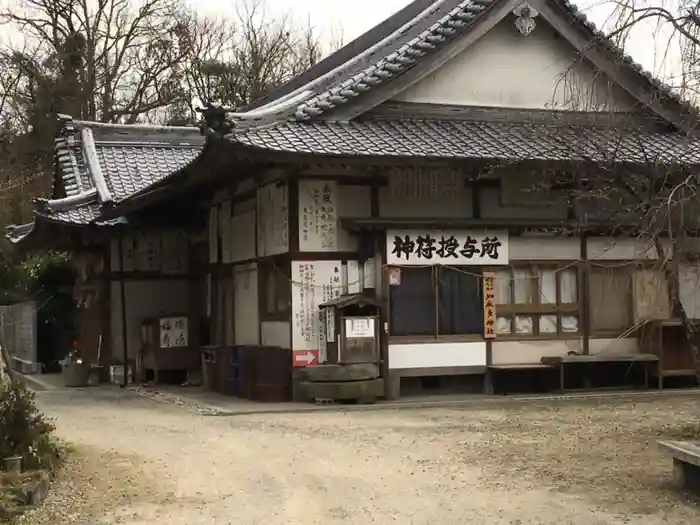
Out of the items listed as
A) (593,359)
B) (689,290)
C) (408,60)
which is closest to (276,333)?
(408,60)

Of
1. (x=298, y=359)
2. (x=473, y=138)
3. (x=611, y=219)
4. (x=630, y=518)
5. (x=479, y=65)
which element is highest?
(x=479, y=65)

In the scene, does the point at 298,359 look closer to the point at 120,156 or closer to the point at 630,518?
the point at 630,518

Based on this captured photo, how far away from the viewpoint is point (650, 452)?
9766 millimetres

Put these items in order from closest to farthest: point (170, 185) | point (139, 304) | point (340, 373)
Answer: point (340, 373) → point (170, 185) → point (139, 304)

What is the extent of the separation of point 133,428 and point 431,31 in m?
8.70

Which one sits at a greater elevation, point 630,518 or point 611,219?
point 611,219

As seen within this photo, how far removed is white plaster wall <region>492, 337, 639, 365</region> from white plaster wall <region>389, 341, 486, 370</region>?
339 millimetres

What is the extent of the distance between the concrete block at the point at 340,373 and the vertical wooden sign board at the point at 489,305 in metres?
2.26

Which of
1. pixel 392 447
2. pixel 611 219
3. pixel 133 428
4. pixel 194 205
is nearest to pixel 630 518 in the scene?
pixel 392 447

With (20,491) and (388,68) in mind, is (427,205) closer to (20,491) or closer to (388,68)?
(388,68)

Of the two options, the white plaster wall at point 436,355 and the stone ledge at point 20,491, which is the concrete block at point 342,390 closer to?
the white plaster wall at point 436,355

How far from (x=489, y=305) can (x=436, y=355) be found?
1.25 meters

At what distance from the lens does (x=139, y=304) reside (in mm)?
20953

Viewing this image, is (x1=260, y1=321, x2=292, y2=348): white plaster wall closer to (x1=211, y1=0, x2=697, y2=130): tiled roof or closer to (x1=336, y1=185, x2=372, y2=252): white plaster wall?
(x1=336, y1=185, x2=372, y2=252): white plaster wall
